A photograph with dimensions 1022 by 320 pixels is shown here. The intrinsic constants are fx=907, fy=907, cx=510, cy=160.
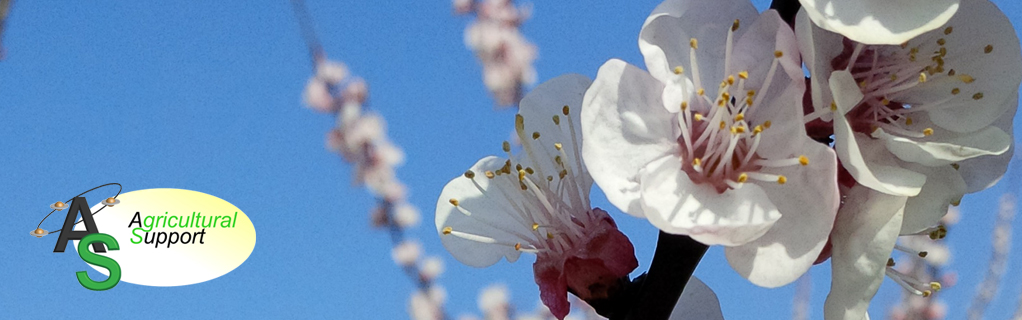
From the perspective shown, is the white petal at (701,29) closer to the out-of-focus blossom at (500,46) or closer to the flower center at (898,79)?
the flower center at (898,79)

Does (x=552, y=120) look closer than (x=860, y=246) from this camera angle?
No

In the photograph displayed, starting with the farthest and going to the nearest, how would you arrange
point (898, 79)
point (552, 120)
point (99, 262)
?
point (99, 262)
point (552, 120)
point (898, 79)

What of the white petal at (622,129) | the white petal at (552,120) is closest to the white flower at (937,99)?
the white petal at (622,129)

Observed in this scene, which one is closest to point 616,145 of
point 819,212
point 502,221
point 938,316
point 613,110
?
point 613,110

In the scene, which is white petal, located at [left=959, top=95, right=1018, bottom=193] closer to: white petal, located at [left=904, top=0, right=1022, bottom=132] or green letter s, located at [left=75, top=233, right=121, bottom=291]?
white petal, located at [left=904, top=0, right=1022, bottom=132]

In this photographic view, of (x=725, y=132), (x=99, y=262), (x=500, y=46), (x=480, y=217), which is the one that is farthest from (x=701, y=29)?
(x=500, y=46)

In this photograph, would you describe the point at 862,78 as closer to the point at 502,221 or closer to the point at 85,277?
the point at 502,221

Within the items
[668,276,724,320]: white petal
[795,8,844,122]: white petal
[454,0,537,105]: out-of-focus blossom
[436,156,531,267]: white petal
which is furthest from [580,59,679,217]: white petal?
[454,0,537,105]: out-of-focus blossom

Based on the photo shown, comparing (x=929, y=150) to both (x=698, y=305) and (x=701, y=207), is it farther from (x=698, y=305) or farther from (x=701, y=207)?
(x=698, y=305)
